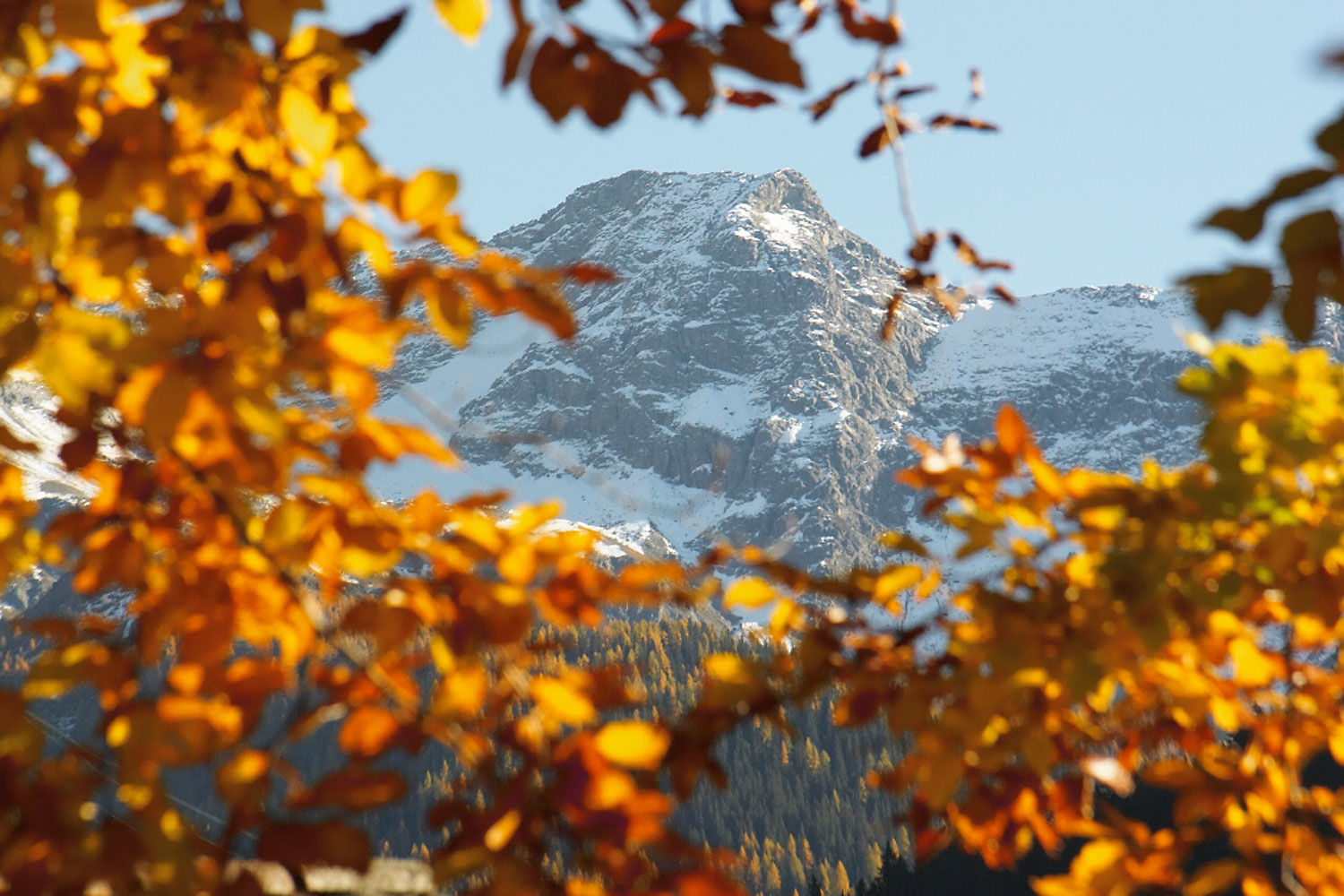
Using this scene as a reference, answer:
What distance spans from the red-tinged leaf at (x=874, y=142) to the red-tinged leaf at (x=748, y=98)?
233 millimetres

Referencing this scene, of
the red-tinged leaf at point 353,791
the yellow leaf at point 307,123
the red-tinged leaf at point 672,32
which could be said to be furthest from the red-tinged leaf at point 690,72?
the red-tinged leaf at point 353,791

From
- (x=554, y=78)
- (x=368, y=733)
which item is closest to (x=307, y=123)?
(x=554, y=78)

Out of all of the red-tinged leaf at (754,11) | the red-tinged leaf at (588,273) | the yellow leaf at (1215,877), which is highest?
the red-tinged leaf at (754,11)

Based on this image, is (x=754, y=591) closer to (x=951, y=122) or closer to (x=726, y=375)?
(x=951, y=122)

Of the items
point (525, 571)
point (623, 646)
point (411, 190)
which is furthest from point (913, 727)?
point (623, 646)

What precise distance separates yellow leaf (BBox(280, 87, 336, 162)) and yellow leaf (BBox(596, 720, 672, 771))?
1.94ft

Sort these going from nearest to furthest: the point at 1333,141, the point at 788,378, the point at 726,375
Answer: the point at 1333,141 < the point at 788,378 < the point at 726,375

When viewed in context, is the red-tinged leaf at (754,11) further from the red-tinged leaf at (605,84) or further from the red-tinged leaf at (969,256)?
the red-tinged leaf at (969,256)

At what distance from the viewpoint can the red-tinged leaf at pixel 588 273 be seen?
844 millimetres

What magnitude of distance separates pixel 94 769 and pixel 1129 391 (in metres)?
177

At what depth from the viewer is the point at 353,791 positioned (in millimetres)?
868

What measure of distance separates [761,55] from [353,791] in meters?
0.74

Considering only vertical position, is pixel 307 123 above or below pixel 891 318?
above

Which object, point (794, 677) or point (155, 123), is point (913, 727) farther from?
point (155, 123)
